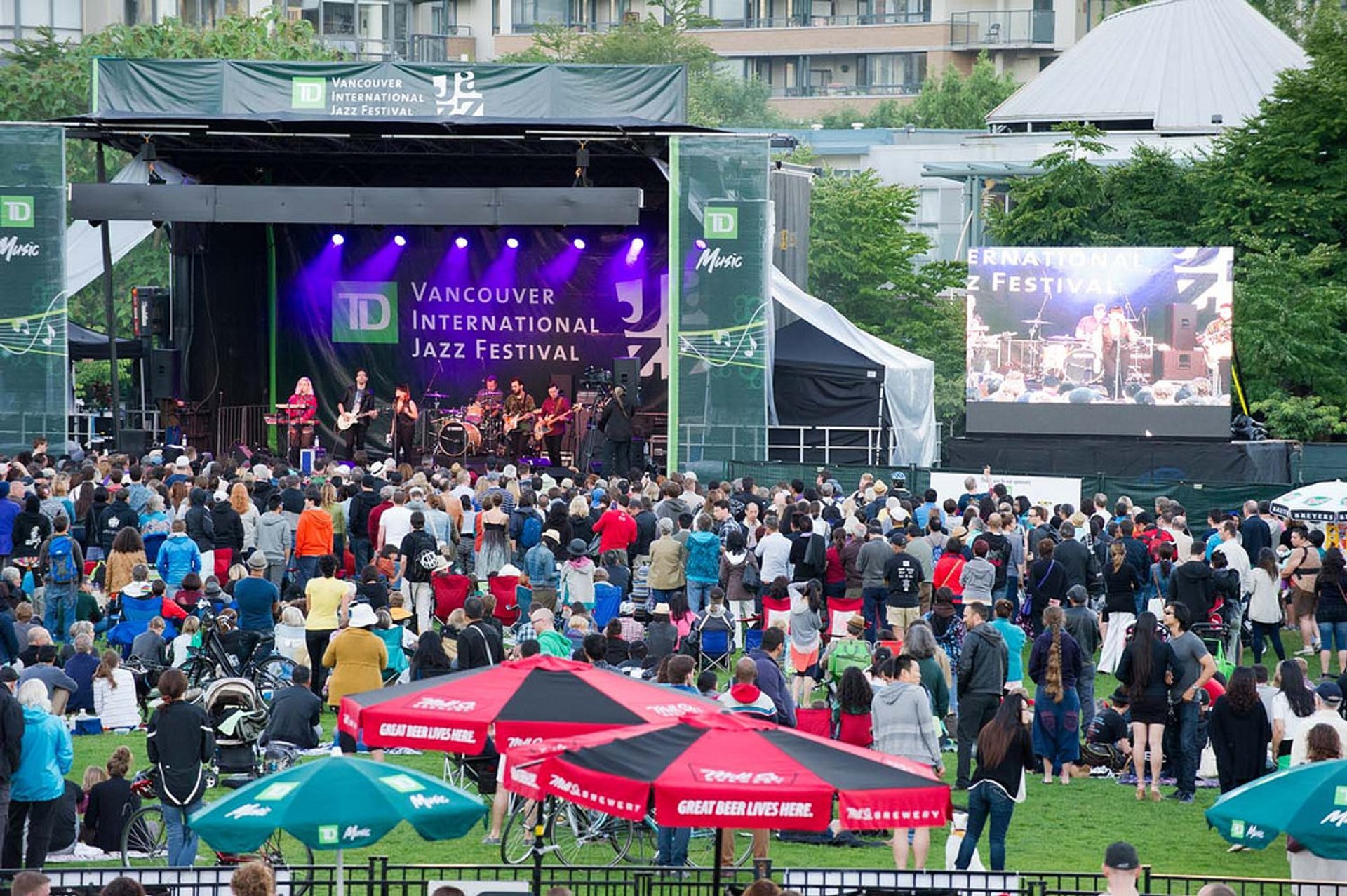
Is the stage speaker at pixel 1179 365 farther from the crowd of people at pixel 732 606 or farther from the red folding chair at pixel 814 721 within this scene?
the red folding chair at pixel 814 721

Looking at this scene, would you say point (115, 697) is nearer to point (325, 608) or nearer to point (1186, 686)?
point (325, 608)

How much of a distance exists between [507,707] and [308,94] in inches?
710

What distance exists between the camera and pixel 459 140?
28.8 metres

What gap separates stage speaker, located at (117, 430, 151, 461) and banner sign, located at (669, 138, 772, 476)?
24.5 feet

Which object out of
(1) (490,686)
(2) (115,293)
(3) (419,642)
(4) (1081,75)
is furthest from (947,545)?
(4) (1081,75)

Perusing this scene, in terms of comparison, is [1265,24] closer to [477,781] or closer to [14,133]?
[14,133]

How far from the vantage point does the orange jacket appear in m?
18.1

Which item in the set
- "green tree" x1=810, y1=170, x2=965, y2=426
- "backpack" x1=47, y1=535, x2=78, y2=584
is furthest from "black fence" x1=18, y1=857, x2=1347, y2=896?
"green tree" x1=810, y1=170, x2=965, y2=426

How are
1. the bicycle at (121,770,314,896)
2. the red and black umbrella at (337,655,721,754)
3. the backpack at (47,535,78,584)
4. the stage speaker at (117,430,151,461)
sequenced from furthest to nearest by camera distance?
the stage speaker at (117,430,151,461) < the backpack at (47,535,78,584) < the bicycle at (121,770,314,896) < the red and black umbrella at (337,655,721,754)

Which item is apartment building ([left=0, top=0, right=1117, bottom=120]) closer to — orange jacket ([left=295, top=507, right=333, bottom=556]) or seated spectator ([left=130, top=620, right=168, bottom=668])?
orange jacket ([left=295, top=507, right=333, bottom=556])

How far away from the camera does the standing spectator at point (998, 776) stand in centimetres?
1097

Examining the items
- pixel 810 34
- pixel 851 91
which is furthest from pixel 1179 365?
pixel 810 34

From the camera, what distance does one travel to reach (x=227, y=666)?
14914 mm

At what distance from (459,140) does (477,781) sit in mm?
17403
